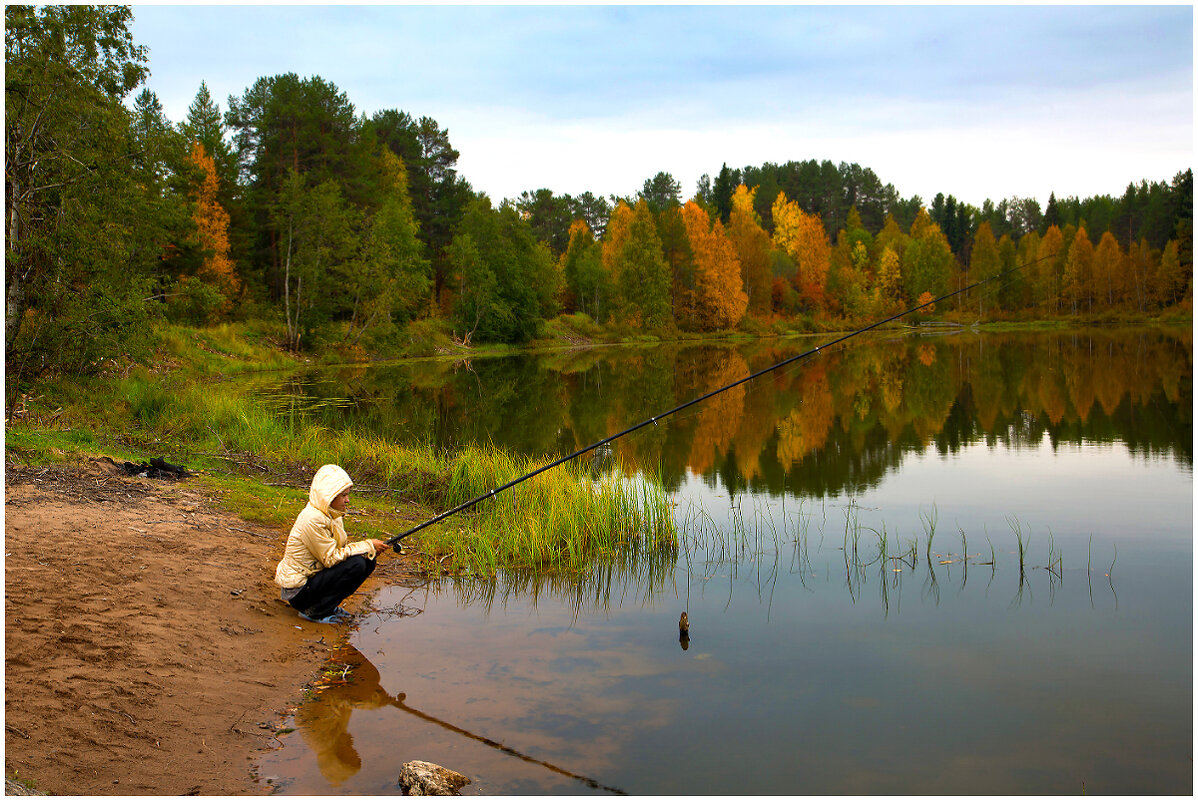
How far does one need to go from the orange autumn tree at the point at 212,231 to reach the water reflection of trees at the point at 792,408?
32.9 ft

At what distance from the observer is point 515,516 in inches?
408

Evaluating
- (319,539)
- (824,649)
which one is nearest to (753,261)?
(824,649)

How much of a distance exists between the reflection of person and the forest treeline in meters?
10.9

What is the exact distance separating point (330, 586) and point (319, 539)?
48 centimetres

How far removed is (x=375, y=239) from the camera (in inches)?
1662

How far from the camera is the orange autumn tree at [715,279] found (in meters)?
67.8

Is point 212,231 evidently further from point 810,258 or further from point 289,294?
point 810,258

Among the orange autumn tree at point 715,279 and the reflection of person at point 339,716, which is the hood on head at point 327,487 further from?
the orange autumn tree at point 715,279

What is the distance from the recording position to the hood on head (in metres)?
6.71

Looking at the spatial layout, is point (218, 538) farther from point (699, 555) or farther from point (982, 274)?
point (982, 274)

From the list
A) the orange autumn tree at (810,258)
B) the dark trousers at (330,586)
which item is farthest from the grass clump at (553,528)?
the orange autumn tree at (810,258)

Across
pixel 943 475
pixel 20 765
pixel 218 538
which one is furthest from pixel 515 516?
pixel 943 475

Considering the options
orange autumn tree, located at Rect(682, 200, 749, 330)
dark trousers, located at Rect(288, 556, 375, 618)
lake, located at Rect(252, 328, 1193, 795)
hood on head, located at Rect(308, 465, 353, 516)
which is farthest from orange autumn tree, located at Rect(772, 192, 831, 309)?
hood on head, located at Rect(308, 465, 353, 516)

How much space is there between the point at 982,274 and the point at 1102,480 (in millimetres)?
68673
